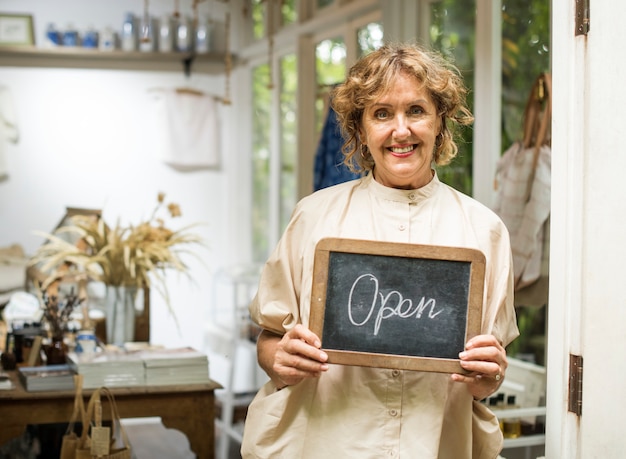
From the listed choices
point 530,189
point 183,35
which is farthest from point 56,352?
point 183,35

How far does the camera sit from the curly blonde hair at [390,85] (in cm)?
Answer: 167

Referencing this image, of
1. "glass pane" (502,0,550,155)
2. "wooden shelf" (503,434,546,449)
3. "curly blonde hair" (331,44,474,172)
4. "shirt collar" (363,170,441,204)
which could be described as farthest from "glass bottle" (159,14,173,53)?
"shirt collar" (363,170,441,204)

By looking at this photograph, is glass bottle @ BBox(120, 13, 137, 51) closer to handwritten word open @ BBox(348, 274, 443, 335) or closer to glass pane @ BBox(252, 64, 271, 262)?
glass pane @ BBox(252, 64, 271, 262)

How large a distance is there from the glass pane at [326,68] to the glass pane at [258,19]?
924 mm

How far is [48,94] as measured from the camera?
6156 mm

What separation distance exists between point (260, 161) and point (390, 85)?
467cm

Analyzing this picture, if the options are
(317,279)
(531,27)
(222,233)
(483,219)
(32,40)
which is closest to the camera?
(317,279)

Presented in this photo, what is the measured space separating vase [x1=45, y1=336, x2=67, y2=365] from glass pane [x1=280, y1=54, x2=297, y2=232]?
2.61 m

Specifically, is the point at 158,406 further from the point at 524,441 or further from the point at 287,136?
the point at 287,136

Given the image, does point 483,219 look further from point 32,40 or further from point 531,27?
point 32,40

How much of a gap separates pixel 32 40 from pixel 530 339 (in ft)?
13.7

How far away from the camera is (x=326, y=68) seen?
527 cm

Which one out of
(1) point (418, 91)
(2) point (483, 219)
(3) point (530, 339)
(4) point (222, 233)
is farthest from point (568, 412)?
(4) point (222, 233)

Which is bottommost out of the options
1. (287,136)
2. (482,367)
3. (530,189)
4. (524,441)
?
(524,441)
